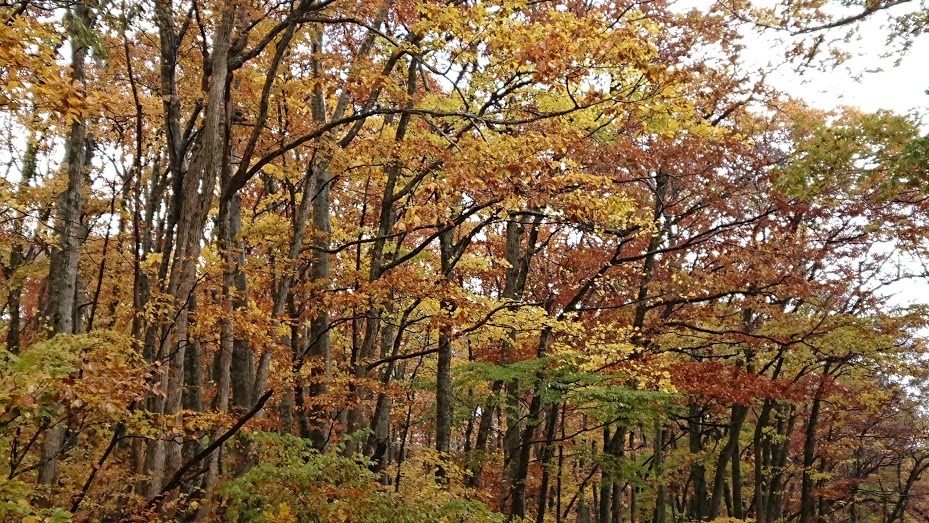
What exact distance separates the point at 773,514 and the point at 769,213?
520 inches

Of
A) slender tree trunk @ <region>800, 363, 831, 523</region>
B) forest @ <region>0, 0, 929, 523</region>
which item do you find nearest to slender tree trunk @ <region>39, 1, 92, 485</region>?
forest @ <region>0, 0, 929, 523</region>

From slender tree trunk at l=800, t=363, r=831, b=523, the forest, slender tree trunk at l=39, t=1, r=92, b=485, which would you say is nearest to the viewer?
the forest

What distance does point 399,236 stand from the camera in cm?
1216

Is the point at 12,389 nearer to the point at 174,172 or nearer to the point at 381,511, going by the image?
the point at 381,511

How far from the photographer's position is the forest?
671 centimetres

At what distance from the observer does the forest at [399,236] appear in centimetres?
671

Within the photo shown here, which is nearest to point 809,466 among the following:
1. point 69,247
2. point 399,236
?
point 399,236

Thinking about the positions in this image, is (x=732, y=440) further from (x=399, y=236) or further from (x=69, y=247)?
(x=69, y=247)

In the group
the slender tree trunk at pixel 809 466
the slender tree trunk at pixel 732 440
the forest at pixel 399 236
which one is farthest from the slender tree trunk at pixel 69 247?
the slender tree trunk at pixel 809 466

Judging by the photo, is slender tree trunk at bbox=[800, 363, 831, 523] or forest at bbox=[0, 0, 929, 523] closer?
forest at bbox=[0, 0, 929, 523]

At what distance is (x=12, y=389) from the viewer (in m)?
4.55

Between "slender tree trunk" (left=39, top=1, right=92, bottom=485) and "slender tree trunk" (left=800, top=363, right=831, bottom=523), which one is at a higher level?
"slender tree trunk" (left=39, top=1, right=92, bottom=485)

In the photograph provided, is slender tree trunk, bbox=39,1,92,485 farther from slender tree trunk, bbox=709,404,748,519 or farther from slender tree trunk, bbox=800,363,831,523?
slender tree trunk, bbox=800,363,831,523

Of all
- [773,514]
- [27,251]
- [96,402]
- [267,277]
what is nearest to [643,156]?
[267,277]
